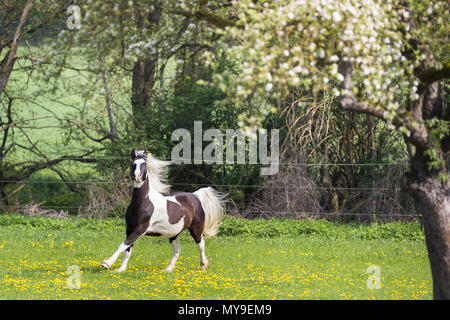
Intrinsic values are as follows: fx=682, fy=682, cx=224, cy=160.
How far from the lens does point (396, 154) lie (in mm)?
18062

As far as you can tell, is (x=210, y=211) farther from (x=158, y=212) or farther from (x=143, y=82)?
(x=143, y=82)

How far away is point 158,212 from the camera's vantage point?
11.4 meters

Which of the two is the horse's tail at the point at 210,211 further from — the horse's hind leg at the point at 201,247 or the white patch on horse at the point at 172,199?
the white patch on horse at the point at 172,199

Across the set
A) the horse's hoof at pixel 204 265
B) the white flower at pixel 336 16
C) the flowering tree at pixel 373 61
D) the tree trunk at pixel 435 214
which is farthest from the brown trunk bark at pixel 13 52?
the white flower at pixel 336 16

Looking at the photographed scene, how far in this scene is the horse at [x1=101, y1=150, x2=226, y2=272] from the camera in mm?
11148

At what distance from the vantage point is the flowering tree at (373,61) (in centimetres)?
687

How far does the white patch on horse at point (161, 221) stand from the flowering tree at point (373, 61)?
392cm

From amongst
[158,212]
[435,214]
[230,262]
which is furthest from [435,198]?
[230,262]

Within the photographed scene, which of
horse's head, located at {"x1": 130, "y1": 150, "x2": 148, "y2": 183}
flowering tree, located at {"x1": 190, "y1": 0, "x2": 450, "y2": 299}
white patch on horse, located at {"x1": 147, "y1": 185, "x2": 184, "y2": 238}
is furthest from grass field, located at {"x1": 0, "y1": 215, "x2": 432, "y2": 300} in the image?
flowering tree, located at {"x1": 190, "y1": 0, "x2": 450, "y2": 299}

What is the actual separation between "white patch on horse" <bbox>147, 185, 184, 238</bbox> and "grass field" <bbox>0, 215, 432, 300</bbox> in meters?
0.70

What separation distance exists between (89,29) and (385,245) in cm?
871

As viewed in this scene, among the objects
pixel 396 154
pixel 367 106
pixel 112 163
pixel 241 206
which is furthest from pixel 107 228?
pixel 367 106

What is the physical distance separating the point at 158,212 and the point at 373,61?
530cm

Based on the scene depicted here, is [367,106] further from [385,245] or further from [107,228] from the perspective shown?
[107,228]
